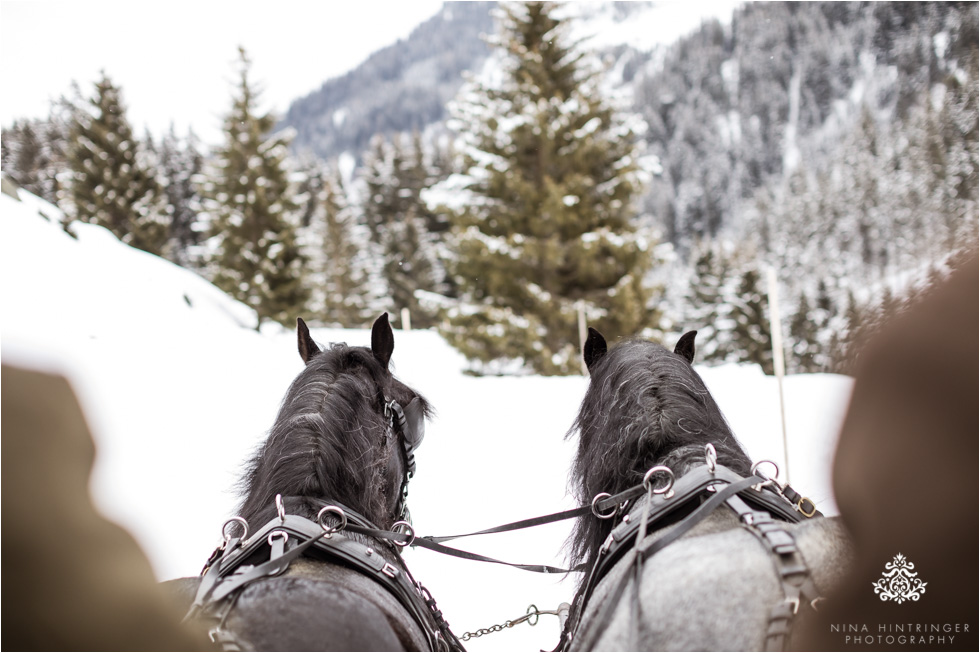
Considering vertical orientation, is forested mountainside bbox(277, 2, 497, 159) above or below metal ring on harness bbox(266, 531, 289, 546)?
above

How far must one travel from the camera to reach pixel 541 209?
33.0 ft

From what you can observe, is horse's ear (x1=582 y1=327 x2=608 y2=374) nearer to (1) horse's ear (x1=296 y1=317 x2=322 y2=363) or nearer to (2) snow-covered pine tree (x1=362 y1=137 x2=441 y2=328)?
(1) horse's ear (x1=296 y1=317 x2=322 y2=363)

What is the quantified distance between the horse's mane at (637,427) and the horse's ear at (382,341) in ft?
2.53

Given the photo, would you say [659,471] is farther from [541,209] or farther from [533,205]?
[533,205]

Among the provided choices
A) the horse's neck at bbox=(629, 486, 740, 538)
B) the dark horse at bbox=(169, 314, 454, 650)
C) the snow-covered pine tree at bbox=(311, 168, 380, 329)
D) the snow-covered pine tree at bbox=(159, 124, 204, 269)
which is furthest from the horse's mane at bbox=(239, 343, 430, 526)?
the snow-covered pine tree at bbox=(159, 124, 204, 269)

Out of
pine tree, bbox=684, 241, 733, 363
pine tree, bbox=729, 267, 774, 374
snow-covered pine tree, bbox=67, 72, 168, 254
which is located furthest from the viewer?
pine tree, bbox=684, 241, 733, 363

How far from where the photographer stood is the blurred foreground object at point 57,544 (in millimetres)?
905

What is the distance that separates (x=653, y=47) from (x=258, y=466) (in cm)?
9422

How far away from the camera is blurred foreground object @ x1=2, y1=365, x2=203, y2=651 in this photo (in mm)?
905

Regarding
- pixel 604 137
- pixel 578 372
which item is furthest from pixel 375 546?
pixel 604 137

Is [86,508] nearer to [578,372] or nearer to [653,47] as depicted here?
[578,372]

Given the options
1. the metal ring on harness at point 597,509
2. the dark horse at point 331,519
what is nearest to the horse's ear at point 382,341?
the dark horse at point 331,519

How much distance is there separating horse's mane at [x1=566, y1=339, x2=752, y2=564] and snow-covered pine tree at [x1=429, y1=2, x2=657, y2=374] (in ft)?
25.7

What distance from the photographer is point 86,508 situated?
0.91 metres
